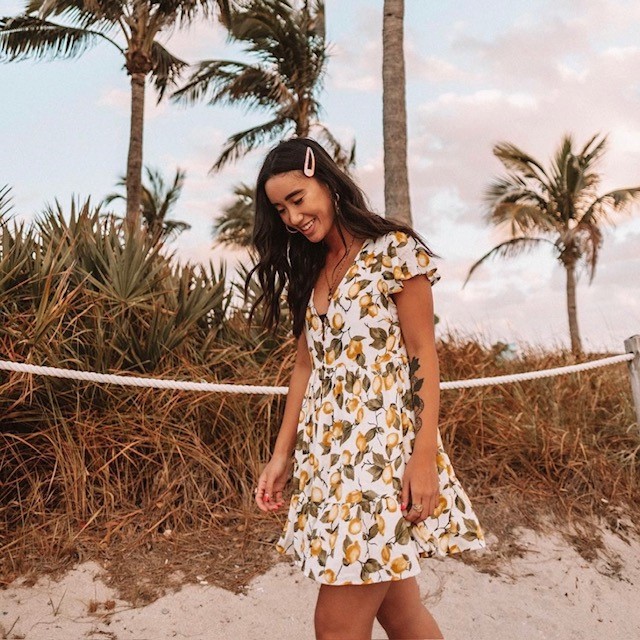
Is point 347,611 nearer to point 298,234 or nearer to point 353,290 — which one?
point 353,290

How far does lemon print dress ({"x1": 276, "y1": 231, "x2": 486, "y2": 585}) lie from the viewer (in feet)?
5.50

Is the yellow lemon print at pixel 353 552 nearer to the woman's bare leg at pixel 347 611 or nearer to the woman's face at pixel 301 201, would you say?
the woman's bare leg at pixel 347 611

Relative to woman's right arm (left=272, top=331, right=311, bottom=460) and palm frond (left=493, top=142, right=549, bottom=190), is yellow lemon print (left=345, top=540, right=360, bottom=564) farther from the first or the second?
palm frond (left=493, top=142, right=549, bottom=190)

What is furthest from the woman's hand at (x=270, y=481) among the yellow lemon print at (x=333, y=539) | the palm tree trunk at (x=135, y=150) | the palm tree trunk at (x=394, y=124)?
the palm tree trunk at (x=135, y=150)

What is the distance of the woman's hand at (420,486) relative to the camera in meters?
1.69

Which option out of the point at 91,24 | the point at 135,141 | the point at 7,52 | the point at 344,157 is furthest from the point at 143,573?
the point at 344,157

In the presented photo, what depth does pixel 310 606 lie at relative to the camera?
143 inches

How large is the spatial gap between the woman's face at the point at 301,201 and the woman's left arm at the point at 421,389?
0.28 metres

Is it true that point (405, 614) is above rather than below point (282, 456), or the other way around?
below

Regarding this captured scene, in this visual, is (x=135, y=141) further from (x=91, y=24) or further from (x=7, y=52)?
(x=7, y=52)

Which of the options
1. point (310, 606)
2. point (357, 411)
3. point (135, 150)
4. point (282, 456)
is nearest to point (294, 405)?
point (282, 456)

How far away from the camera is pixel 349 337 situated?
186 centimetres

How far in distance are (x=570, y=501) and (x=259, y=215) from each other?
344 centimetres

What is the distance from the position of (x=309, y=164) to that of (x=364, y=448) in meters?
0.75
